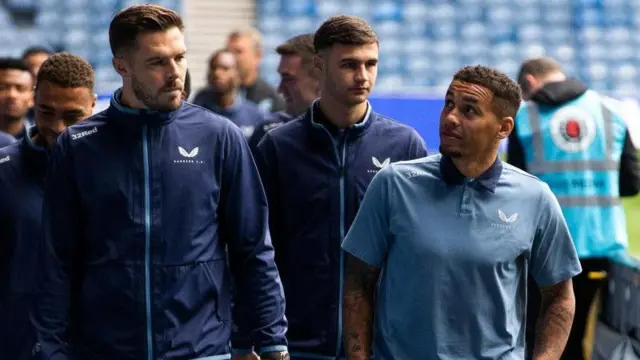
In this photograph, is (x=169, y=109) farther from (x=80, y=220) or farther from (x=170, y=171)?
(x=80, y=220)

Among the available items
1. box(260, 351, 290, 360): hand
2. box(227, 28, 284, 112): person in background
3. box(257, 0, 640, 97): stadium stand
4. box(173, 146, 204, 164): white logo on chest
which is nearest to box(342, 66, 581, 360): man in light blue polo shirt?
box(260, 351, 290, 360): hand

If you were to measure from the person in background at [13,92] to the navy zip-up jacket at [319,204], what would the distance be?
2709 mm

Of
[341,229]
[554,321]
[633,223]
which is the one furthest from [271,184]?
[633,223]

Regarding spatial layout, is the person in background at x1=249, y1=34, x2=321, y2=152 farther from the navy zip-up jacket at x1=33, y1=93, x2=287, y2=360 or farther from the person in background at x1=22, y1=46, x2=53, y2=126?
the person in background at x1=22, y1=46, x2=53, y2=126

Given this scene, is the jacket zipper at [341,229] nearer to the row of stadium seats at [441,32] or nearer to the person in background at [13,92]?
the person in background at [13,92]

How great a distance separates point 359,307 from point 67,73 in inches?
63.3

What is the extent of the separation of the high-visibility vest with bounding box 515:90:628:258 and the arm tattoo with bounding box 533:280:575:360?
348 cm

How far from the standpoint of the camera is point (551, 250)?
3818 millimetres

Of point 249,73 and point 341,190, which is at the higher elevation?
point 341,190

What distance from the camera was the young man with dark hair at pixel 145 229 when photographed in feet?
12.6

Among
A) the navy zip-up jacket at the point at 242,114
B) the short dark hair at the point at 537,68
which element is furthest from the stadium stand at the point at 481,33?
the short dark hair at the point at 537,68

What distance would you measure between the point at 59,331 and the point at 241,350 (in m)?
0.74

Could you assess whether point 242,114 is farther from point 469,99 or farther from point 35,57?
point 469,99

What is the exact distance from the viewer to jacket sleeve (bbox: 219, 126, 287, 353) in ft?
13.0
